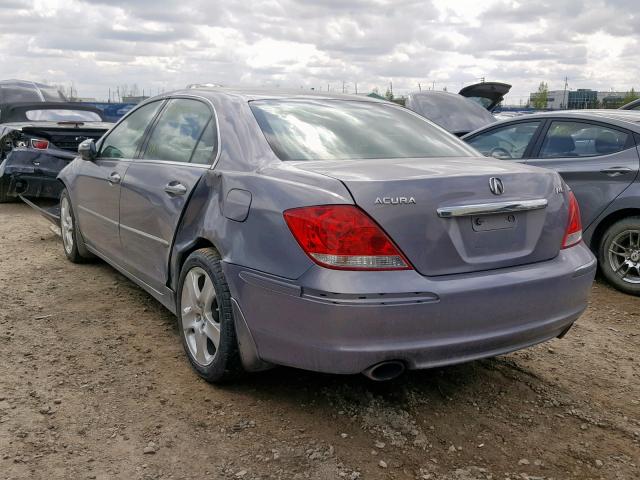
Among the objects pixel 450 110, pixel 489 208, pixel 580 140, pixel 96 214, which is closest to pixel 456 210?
pixel 489 208

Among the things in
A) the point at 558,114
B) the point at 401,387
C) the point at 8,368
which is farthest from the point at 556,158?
the point at 8,368

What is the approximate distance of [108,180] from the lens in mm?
4738

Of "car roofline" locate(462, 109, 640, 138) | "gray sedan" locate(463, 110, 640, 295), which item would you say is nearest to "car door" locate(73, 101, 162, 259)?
"gray sedan" locate(463, 110, 640, 295)

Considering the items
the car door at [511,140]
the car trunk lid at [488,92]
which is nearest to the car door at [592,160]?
the car door at [511,140]

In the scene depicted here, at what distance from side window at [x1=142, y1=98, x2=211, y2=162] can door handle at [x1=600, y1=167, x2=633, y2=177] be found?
3.48m

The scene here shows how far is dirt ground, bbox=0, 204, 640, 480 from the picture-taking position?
2709mm

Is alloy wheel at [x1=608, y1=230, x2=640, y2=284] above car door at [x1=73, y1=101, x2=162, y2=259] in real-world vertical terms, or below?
below

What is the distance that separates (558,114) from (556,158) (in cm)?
47

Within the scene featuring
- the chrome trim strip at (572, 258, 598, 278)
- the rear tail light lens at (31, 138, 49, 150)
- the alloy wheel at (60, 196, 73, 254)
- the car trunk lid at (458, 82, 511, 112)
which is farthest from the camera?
the car trunk lid at (458, 82, 511, 112)

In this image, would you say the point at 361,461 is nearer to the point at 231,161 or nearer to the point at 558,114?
the point at 231,161

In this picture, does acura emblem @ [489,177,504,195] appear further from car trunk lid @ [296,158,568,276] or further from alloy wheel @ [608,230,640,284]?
alloy wheel @ [608,230,640,284]

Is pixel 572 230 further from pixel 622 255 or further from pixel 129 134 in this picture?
pixel 129 134

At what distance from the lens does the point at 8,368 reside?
362 centimetres

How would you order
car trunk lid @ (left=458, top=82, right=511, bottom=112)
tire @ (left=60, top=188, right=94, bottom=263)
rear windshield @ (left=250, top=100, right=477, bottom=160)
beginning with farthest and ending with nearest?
car trunk lid @ (left=458, top=82, right=511, bottom=112) < tire @ (left=60, top=188, right=94, bottom=263) < rear windshield @ (left=250, top=100, right=477, bottom=160)
